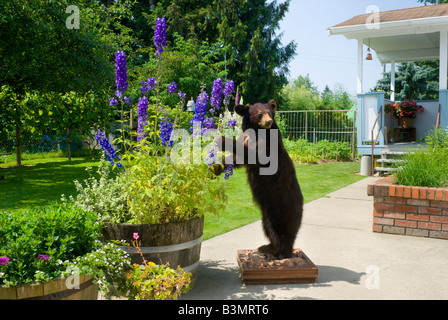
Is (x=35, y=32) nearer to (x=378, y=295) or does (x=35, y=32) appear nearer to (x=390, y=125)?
(x=378, y=295)

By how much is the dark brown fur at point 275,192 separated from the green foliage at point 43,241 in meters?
1.11

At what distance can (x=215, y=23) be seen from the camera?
2392 cm

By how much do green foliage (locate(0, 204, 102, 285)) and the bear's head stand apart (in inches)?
53.7

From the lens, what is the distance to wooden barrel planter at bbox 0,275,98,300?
1913 millimetres

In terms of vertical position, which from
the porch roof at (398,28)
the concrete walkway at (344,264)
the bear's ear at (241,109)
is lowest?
the concrete walkway at (344,264)

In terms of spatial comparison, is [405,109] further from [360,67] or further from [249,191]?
[249,191]

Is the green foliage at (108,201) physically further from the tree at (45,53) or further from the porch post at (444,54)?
the porch post at (444,54)

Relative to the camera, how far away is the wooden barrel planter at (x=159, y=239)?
8.84ft

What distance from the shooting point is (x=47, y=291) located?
1.95 meters

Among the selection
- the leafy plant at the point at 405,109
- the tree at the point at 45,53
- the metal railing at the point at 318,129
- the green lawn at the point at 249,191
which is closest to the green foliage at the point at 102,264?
the green lawn at the point at 249,191

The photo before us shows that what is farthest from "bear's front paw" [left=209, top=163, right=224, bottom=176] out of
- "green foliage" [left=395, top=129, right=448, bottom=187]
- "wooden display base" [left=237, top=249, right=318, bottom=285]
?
"green foliage" [left=395, top=129, right=448, bottom=187]

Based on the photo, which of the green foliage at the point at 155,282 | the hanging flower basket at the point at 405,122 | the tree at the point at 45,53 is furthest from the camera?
the hanging flower basket at the point at 405,122

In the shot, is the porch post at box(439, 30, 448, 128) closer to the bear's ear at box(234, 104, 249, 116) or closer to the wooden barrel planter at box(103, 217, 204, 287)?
the bear's ear at box(234, 104, 249, 116)

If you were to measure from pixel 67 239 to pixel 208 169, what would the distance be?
1.14 m
